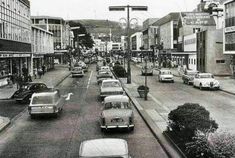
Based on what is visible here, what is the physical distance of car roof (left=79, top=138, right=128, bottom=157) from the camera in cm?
1123

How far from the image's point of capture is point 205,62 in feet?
202

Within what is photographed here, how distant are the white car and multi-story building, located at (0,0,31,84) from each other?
18940mm

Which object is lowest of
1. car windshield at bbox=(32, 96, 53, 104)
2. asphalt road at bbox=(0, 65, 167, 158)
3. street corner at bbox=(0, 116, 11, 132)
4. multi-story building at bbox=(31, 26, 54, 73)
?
asphalt road at bbox=(0, 65, 167, 158)

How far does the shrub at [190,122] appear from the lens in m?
14.5

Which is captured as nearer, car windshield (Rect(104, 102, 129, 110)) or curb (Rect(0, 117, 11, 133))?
car windshield (Rect(104, 102, 129, 110))

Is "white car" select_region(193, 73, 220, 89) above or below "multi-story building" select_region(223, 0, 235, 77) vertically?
below

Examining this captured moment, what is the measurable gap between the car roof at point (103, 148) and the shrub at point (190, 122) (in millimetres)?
3486

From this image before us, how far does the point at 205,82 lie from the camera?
40156 millimetres

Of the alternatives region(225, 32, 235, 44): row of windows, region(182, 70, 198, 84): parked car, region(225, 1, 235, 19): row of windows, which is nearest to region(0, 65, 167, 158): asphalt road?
region(182, 70, 198, 84): parked car

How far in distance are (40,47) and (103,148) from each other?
210ft

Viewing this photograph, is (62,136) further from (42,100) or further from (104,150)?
(104,150)

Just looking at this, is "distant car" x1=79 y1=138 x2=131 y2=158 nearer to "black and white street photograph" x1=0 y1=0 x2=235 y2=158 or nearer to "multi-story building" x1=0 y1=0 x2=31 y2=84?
"black and white street photograph" x1=0 y1=0 x2=235 y2=158

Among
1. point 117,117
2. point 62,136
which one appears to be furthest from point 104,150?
point 62,136

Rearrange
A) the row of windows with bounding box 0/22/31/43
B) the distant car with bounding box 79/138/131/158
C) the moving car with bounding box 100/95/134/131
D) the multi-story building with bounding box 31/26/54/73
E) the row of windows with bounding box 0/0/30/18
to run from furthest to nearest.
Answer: the multi-story building with bounding box 31/26/54/73 → the row of windows with bounding box 0/0/30/18 → the row of windows with bounding box 0/22/31/43 → the moving car with bounding box 100/95/134/131 → the distant car with bounding box 79/138/131/158
